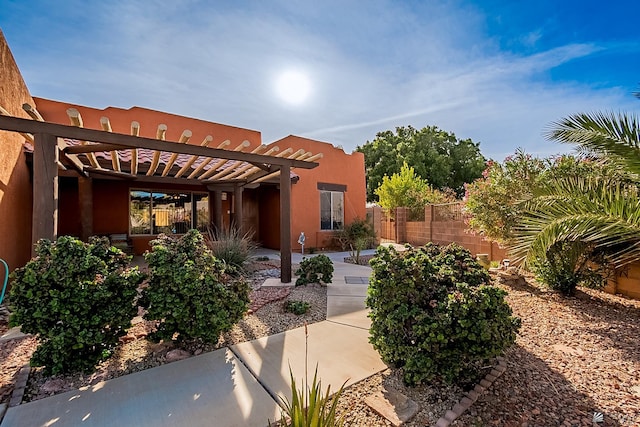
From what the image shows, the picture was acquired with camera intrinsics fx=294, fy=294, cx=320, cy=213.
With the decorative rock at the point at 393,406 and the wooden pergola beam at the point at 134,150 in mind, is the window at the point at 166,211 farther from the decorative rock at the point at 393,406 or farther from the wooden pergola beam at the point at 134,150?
the decorative rock at the point at 393,406

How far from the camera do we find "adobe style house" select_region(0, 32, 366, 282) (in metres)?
4.15

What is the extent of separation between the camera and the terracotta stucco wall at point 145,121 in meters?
8.73

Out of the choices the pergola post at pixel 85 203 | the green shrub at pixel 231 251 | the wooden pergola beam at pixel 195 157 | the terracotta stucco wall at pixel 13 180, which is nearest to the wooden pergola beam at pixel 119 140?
the wooden pergola beam at pixel 195 157

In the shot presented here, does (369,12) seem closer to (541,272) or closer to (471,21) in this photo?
(471,21)

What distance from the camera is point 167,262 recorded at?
117 inches

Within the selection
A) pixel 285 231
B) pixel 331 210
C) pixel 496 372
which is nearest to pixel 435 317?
pixel 496 372

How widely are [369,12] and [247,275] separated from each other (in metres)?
5.99

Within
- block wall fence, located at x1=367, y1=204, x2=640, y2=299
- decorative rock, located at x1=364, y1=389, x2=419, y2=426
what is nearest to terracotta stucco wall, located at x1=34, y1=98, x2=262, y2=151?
block wall fence, located at x1=367, y1=204, x2=640, y2=299

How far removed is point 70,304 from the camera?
2.53m

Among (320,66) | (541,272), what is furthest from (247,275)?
(541,272)

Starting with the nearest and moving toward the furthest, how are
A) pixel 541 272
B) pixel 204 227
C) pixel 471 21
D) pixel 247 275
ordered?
pixel 541 272 < pixel 471 21 < pixel 247 275 < pixel 204 227

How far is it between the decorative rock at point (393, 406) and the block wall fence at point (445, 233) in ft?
17.2

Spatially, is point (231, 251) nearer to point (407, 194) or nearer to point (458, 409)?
point (458, 409)

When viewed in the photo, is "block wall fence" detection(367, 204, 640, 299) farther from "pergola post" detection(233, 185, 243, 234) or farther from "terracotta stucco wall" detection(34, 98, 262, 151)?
"terracotta stucco wall" detection(34, 98, 262, 151)
